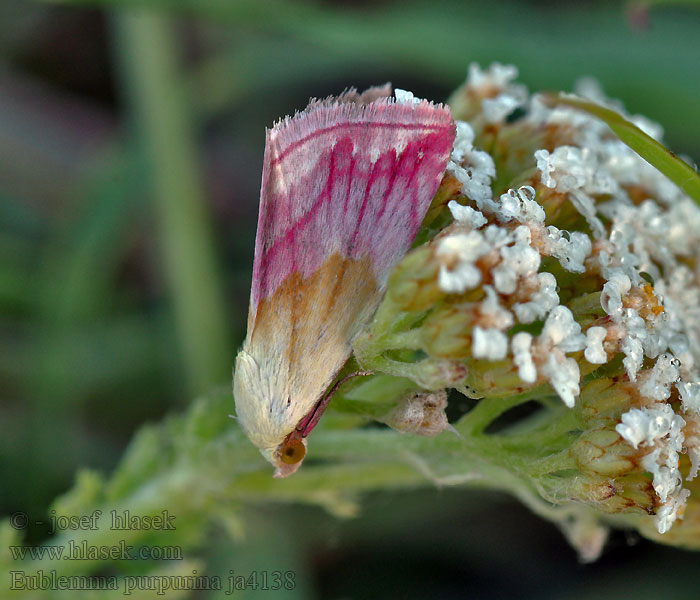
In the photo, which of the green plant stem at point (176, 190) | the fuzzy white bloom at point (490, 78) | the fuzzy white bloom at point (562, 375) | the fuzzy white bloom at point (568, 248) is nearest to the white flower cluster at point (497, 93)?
the fuzzy white bloom at point (490, 78)

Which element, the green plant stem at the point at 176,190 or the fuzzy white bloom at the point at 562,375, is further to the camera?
the green plant stem at the point at 176,190

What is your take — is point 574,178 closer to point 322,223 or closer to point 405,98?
point 405,98

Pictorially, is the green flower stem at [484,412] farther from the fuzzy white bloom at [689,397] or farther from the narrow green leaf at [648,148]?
the narrow green leaf at [648,148]

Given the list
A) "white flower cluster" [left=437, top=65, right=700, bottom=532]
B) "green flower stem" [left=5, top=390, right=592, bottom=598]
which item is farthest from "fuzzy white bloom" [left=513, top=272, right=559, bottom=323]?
"green flower stem" [left=5, top=390, right=592, bottom=598]

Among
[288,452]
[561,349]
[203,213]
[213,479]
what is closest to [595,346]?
[561,349]

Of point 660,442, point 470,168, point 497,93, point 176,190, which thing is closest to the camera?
point 660,442

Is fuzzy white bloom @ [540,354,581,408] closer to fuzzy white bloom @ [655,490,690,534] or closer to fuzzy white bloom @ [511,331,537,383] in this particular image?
fuzzy white bloom @ [511,331,537,383]

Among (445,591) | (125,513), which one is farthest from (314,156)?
(445,591)
